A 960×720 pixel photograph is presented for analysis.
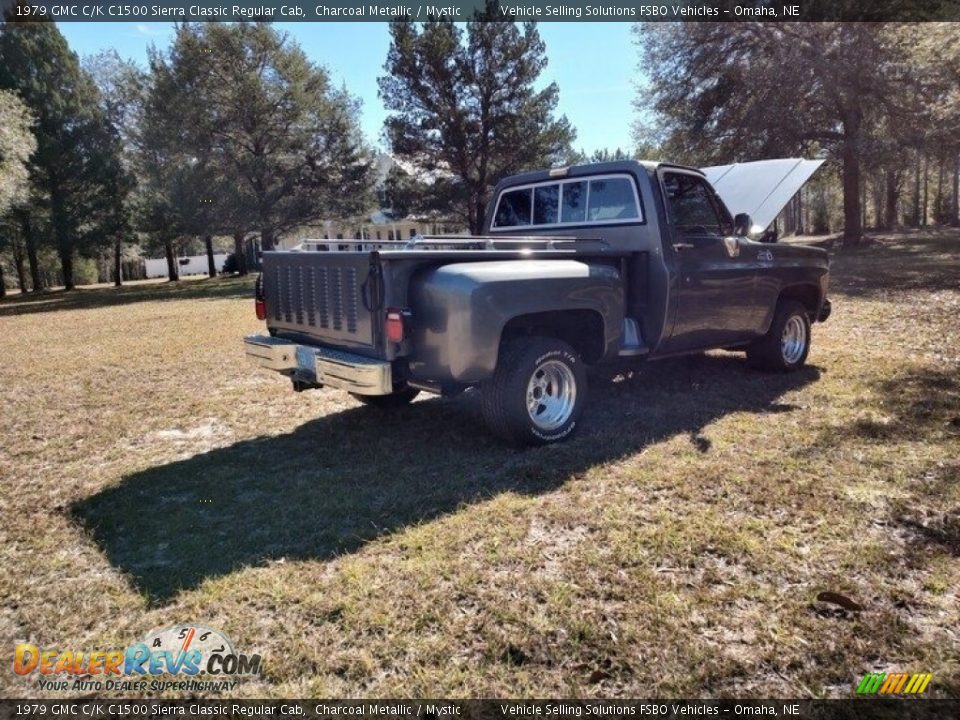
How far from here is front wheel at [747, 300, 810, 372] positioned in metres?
6.53

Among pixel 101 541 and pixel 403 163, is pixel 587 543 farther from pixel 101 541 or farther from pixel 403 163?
pixel 403 163

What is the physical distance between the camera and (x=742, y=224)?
232 inches

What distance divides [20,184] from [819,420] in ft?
79.4

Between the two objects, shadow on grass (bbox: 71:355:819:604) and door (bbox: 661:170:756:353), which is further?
door (bbox: 661:170:756:353)

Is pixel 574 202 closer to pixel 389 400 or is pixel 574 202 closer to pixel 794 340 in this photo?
pixel 389 400

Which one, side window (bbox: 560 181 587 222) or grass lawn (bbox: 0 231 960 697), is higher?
side window (bbox: 560 181 587 222)

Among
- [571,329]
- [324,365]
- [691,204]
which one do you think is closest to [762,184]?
[691,204]

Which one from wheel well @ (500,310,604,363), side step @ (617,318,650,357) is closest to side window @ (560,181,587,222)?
side step @ (617,318,650,357)

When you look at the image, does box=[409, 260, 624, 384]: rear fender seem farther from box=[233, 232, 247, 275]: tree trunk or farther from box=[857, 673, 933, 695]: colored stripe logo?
box=[233, 232, 247, 275]: tree trunk

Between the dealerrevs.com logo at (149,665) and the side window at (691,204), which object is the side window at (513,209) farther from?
the dealerrevs.com logo at (149,665)

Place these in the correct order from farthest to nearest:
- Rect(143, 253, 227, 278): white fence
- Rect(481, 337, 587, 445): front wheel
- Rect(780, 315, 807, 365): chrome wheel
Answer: Rect(143, 253, 227, 278): white fence < Rect(780, 315, 807, 365): chrome wheel < Rect(481, 337, 587, 445): front wheel

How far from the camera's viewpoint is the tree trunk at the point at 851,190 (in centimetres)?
2067

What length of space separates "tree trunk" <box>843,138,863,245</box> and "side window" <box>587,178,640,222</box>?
18317 mm

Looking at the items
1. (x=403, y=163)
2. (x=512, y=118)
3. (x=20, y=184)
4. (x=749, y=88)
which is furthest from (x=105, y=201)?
(x=749, y=88)
